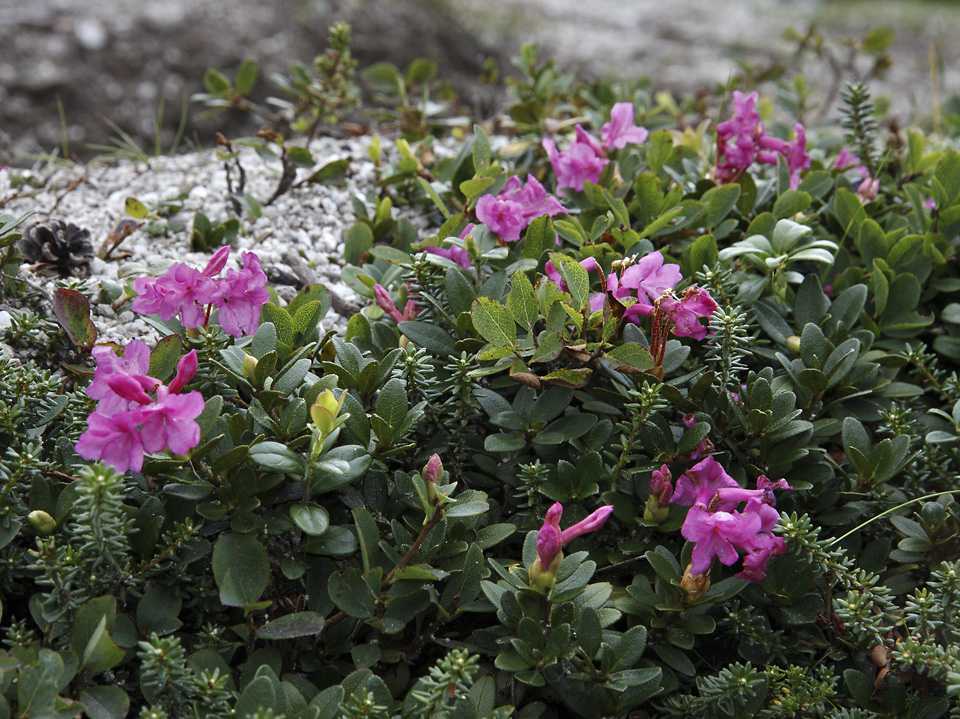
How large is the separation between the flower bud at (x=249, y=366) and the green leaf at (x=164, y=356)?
0.12 metres

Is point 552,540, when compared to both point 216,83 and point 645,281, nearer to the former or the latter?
point 645,281

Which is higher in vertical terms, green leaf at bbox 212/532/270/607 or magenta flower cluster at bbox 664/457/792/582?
magenta flower cluster at bbox 664/457/792/582

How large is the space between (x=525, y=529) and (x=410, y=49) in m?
3.78

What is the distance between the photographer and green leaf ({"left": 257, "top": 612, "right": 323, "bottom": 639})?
4.06 feet

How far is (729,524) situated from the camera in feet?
4.12

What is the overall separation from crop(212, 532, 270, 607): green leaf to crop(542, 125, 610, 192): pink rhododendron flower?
121cm

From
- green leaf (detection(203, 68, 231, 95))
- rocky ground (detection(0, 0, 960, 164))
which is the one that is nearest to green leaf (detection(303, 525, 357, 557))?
green leaf (detection(203, 68, 231, 95))

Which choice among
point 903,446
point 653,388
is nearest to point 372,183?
point 653,388

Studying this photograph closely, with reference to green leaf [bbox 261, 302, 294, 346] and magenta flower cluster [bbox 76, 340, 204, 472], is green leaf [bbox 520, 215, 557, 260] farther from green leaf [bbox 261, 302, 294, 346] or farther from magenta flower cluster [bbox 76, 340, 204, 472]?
magenta flower cluster [bbox 76, 340, 204, 472]

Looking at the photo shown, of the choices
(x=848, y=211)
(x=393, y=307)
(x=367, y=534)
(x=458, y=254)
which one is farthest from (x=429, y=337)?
(x=848, y=211)

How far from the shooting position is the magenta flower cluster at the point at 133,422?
3.71 feet

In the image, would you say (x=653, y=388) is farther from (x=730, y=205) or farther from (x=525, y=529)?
(x=730, y=205)

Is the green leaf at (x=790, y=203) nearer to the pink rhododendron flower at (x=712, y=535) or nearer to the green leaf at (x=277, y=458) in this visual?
the pink rhododendron flower at (x=712, y=535)

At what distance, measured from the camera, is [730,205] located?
1856mm
